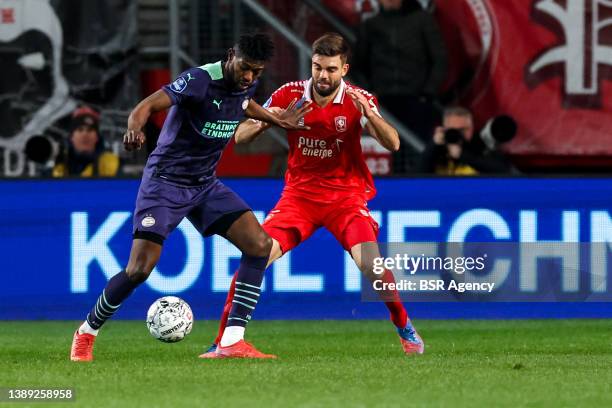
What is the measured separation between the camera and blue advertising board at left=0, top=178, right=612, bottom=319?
1290cm

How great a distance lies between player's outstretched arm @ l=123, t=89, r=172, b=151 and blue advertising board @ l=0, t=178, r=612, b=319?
3.84 meters

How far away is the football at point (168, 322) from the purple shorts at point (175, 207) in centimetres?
54

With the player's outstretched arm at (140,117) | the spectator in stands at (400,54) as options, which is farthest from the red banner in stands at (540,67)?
the player's outstretched arm at (140,117)

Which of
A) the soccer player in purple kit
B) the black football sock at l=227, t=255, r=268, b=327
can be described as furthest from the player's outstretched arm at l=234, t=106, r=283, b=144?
the black football sock at l=227, t=255, r=268, b=327

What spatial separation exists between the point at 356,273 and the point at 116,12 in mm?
3668

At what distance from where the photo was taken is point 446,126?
1406cm

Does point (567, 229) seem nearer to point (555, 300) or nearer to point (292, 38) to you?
point (555, 300)

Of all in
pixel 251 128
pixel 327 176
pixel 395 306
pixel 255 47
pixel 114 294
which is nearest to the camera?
pixel 255 47

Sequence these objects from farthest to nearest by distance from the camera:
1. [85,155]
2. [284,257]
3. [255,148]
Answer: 1. [255,148]
2. [85,155]
3. [284,257]

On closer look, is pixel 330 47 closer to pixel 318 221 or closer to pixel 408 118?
pixel 318 221

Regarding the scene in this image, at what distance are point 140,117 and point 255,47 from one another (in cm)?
84

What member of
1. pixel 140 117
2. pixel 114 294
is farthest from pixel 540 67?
pixel 140 117

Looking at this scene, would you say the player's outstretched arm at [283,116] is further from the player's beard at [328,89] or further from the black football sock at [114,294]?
the black football sock at [114,294]

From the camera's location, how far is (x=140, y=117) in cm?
880
